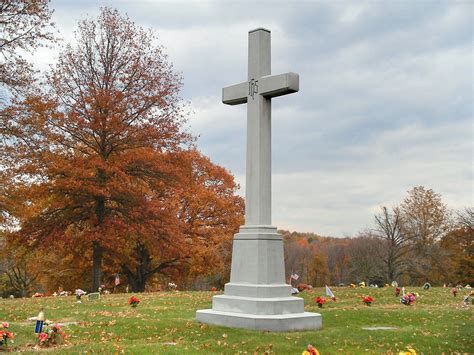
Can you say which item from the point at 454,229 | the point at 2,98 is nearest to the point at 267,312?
the point at 2,98

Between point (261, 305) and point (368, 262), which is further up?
point (368, 262)

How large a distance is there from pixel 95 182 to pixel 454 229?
33779 millimetres

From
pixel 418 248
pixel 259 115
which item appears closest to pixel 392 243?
pixel 418 248

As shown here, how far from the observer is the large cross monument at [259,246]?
9898mm

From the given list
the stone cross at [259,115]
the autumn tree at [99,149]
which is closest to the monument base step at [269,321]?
the stone cross at [259,115]

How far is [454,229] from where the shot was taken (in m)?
44.3

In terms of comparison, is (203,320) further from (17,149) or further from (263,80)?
(17,149)

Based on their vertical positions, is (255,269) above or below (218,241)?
below

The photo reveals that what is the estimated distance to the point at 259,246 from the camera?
10492 millimetres

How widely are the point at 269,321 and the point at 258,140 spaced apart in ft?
12.3

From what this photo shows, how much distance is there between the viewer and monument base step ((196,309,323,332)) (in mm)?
9516

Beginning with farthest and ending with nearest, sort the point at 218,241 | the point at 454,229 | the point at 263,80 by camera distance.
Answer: the point at 454,229 → the point at 218,241 → the point at 263,80

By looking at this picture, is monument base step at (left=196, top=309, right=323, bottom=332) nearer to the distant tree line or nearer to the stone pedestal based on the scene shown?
the stone pedestal

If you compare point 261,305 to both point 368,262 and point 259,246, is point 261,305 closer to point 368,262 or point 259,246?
point 259,246
